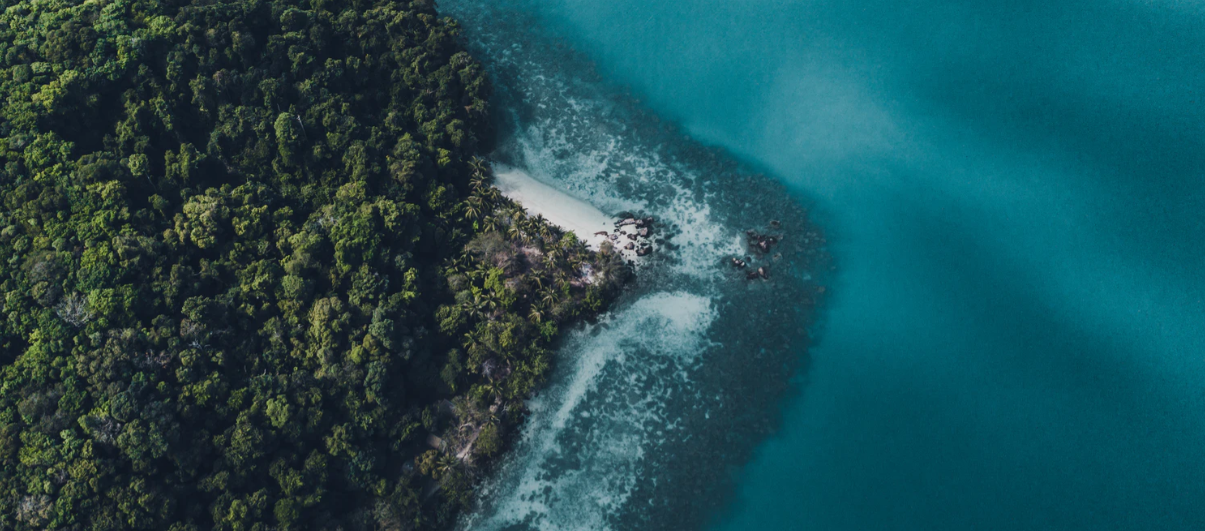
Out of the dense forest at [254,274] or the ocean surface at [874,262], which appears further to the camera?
the ocean surface at [874,262]

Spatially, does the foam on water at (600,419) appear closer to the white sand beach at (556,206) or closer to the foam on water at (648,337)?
the foam on water at (648,337)

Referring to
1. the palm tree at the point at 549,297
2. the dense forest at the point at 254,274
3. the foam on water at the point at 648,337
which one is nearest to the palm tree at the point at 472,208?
the dense forest at the point at 254,274

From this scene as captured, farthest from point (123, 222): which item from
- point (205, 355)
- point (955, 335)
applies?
point (955, 335)

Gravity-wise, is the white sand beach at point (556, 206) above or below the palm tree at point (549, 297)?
above

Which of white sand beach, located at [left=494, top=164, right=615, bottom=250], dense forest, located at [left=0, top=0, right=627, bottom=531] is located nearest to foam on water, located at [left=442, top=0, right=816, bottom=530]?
white sand beach, located at [left=494, top=164, right=615, bottom=250]

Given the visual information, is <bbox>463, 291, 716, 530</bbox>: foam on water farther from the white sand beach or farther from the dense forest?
the white sand beach

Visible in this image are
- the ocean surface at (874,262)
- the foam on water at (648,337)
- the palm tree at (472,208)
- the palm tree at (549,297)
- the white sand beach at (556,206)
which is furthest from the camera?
the white sand beach at (556,206)

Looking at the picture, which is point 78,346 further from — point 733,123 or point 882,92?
point 882,92

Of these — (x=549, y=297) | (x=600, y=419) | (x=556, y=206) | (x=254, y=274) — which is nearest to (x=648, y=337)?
(x=600, y=419)
